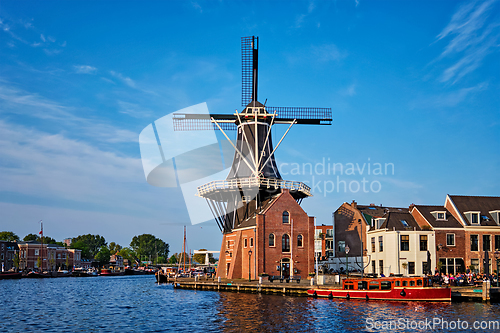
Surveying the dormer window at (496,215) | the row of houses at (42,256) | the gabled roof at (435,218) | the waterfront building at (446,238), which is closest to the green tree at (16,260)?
the row of houses at (42,256)

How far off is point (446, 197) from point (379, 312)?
30645 millimetres

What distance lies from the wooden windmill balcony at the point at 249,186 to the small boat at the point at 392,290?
1805cm

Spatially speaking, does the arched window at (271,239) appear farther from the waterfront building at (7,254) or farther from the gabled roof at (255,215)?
the waterfront building at (7,254)

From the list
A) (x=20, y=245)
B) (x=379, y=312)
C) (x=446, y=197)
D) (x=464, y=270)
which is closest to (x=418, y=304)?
(x=379, y=312)

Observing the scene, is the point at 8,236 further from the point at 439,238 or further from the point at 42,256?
the point at 439,238

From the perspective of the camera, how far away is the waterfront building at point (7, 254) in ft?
438

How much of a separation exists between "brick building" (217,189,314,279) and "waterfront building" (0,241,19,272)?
100 metres

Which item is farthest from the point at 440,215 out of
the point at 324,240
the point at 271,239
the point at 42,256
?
the point at 42,256

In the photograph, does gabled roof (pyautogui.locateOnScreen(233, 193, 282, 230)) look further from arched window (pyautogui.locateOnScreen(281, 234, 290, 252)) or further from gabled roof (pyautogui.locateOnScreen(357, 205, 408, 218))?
gabled roof (pyautogui.locateOnScreen(357, 205, 408, 218))

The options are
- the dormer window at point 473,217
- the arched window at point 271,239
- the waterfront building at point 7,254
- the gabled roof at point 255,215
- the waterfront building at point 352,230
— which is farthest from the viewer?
the waterfront building at point 7,254

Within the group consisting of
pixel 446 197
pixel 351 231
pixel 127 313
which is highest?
pixel 446 197

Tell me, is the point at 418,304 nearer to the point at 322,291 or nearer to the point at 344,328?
the point at 322,291

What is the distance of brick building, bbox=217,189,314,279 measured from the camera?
57.7 m

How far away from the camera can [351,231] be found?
69125 millimetres
